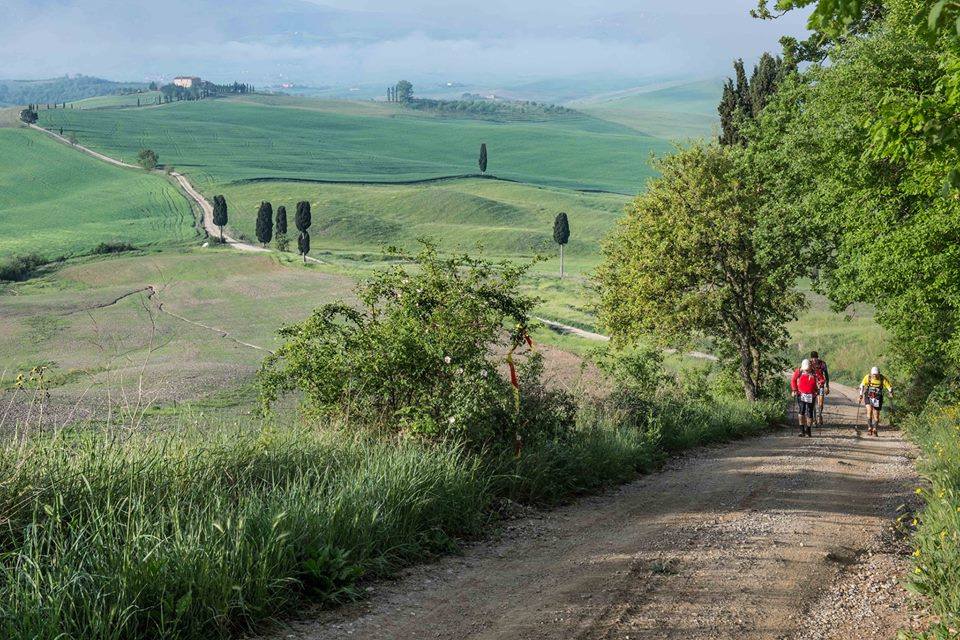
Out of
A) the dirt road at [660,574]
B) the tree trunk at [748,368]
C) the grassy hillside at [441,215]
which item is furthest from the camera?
the grassy hillside at [441,215]

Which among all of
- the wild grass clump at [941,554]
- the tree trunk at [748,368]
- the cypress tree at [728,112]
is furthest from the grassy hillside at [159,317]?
the cypress tree at [728,112]

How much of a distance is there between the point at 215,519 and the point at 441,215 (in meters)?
124

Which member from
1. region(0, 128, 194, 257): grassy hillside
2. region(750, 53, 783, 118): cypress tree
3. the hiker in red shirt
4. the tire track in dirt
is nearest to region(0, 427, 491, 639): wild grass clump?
the hiker in red shirt

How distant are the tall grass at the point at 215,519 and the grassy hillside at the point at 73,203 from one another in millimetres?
91994

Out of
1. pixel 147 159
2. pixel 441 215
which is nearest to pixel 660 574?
pixel 441 215

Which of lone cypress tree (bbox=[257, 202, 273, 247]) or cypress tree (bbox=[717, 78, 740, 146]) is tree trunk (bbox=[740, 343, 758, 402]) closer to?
cypress tree (bbox=[717, 78, 740, 146])

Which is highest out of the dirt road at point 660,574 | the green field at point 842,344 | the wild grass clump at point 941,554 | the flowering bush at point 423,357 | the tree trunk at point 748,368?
the flowering bush at point 423,357

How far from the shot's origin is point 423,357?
489 inches

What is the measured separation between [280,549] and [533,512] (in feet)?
13.9

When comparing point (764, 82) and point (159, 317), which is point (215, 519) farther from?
point (159, 317)

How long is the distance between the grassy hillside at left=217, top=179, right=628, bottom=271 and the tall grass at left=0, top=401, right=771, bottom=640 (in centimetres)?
9298

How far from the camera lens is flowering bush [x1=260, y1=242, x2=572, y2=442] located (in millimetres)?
11945

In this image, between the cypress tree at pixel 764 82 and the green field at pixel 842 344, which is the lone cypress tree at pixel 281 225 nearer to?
the green field at pixel 842 344

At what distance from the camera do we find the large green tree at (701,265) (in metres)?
30.7
